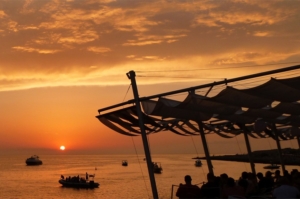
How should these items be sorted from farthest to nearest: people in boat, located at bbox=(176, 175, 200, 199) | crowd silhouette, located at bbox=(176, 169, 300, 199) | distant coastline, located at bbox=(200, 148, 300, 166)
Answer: distant coastline, located at bbox=(200, 148, 300, 166)
people in boat, located at bbox=(176, 175, 200, 199)
crowd silhouette, located at bbox=(176, 169, 300, 199)

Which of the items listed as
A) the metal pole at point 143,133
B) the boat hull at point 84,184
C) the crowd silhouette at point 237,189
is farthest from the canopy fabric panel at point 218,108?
the boat hull at point 84,184

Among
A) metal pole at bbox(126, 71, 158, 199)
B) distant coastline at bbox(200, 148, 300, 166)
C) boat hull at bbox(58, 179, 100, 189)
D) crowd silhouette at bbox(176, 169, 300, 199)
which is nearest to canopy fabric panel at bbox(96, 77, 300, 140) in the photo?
metal pole at bbox(126, 71, 158, 199)

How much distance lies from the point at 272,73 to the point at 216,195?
Result: 3.70 meters

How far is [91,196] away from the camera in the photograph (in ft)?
190

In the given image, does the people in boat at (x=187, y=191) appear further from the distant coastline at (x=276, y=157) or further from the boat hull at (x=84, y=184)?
the boat hull at (x=84, y=184)

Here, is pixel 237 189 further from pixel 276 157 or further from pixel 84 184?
pixel 276 157

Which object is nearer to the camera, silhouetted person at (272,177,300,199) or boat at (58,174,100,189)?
silhouetted person at (272,177,300,199)

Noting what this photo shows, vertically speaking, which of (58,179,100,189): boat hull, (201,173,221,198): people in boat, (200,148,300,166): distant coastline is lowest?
(58,179,100,189): boat hull

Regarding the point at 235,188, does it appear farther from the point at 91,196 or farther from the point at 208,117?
the point at 91,196

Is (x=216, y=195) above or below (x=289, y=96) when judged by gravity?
below

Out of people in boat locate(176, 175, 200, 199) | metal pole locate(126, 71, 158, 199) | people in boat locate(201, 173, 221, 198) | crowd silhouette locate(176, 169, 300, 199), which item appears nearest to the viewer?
crowd silhouette locate(176, 169, 300, 199)

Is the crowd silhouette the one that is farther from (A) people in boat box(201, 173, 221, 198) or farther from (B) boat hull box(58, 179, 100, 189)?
(B) boat hull box(58, 179, 100, 189)

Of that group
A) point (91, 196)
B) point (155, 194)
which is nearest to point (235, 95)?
point (155, 194)

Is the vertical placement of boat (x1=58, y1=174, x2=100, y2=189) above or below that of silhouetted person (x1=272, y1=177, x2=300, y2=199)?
below
